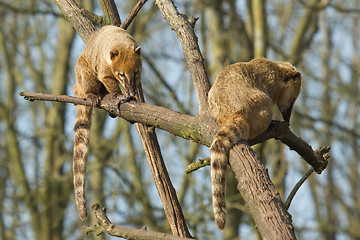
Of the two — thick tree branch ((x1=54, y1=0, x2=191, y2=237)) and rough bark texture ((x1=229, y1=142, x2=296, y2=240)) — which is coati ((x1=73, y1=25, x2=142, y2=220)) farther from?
rough bark texture ((x1=229, y1=142, x2=296, y2=240))

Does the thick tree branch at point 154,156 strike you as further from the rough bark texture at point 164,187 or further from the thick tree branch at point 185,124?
the thick tree branch at point 185,124

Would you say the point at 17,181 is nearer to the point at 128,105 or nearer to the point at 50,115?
the point at 50,115

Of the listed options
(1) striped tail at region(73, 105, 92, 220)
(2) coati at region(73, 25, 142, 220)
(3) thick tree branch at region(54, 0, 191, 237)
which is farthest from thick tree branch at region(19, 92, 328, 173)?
(1) striped tail at region(73, 105, 92, 220)

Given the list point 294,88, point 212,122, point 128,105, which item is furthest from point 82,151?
point 294,88

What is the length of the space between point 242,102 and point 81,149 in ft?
8.03

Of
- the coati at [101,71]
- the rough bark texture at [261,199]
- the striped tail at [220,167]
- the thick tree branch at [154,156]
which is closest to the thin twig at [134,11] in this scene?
the thick tree branch at [154,156]

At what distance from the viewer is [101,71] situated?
Result: 255 inches

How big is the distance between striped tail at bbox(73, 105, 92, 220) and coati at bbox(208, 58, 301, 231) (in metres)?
2.01

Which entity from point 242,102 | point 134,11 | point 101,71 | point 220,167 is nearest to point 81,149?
point 101,71

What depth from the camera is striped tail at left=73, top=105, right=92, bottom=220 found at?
5909 millimetres

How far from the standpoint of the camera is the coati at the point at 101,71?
251 inches

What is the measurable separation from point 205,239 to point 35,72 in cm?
695

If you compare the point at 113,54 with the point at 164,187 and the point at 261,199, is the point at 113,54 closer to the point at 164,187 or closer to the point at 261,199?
the point at 164,187

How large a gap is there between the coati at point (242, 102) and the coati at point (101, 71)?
4.64 ft
